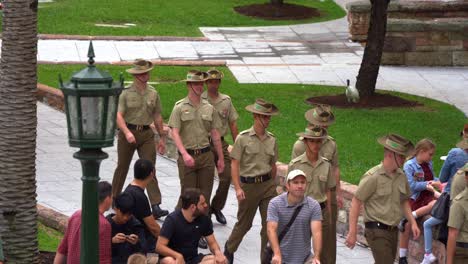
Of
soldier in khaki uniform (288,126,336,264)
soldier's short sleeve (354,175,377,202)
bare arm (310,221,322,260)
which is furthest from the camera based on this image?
soldier in khaki uniform (288,126,336,264)

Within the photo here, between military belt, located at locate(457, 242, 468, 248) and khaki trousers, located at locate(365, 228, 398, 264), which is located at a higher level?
military belt, located at locate(457, 242, 468, 248)

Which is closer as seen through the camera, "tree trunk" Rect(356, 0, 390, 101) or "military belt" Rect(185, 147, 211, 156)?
"military belt" Rect(185, 147, 211, 156)

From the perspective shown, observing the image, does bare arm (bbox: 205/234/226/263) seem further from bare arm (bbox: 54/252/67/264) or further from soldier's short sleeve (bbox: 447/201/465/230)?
soldier's short sleeve (bbox: 447/201/465/230)

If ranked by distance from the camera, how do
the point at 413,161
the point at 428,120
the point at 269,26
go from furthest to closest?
the point at 269,26, the point at 428,120, the point at 413,161

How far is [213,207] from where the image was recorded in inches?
642

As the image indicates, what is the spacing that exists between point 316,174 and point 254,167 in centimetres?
119

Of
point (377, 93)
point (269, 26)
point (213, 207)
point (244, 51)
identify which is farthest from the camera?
point (269, 26)

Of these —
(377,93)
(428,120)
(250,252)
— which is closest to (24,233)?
(250,252)

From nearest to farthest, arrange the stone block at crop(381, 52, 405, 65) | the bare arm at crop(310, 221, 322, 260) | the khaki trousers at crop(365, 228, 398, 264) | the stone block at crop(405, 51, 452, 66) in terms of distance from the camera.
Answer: the bare arm at crop(310, 221, 322, 260), the khaki trousers at crop(365, 228, 398, 264), the stone block at crop(381, 52, 405, 65), the stone block at crop(405, 51, 452, 66)

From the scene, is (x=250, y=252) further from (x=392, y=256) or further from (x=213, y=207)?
(x=392, y=256)

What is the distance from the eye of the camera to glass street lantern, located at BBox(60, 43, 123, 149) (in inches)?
368

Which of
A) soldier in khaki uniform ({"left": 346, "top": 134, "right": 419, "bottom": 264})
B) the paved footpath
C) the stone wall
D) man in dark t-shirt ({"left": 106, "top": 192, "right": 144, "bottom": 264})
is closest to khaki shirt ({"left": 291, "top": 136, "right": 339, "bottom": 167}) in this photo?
soldier in khaki uniform ({"left": 346, "top": 134, "right": 419, "bottom": 264})

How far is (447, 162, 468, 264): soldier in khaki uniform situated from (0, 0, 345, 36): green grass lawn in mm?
19588

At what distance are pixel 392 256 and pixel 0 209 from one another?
421 centimetres
